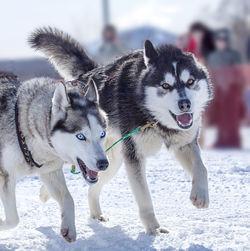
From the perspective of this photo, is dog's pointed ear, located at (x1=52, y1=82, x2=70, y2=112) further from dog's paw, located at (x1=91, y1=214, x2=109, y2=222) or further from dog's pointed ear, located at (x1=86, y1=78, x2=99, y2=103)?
dog's paw, located at (x1=91, y1=214, x2=109, y2=222)

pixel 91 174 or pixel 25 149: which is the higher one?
pixel 25 149

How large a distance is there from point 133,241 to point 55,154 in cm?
75

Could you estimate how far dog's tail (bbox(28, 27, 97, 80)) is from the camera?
448 centimetres

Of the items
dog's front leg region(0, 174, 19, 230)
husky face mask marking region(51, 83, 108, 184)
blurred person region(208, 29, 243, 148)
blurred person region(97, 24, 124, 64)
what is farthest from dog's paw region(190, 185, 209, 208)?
blurred person region(208, 29, 243, 148)

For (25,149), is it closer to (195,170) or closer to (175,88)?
(175,88)

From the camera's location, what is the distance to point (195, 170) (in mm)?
3875

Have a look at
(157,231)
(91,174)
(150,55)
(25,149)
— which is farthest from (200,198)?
(25,149)

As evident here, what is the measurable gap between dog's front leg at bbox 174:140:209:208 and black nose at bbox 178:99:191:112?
0.42 meters

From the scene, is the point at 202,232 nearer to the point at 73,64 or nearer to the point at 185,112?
the point at 185,112

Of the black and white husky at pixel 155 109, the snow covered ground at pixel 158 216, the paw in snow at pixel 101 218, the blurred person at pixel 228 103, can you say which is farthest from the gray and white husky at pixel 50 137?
the blurred person at pixel 228 103

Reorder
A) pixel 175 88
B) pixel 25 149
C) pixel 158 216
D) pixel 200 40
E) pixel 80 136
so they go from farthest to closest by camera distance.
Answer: pixel 200 40, pixel 158 216, pixel 175 88, pixel 25 149, pixel 80 136

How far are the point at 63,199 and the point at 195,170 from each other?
37.1 inches

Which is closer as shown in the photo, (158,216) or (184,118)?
(184,118)

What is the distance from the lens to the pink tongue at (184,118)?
3.79 m
